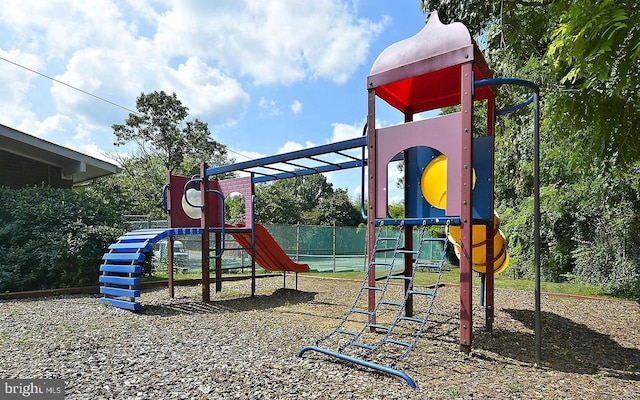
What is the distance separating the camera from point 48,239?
29.1 ft

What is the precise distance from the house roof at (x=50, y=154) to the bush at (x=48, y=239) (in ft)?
3.61

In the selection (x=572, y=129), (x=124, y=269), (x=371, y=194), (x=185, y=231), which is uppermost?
(x=572, y=129)

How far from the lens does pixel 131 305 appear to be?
6.55 meters

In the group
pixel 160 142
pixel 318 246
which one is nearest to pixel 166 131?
pixel 160 142

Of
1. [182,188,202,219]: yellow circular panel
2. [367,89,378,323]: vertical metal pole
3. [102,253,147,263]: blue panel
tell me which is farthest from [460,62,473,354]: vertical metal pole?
[182,188,202,219]: yellow circular panel

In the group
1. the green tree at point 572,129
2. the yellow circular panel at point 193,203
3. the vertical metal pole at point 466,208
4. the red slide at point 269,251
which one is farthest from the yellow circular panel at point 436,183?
the yellow circular panel at point 193,203

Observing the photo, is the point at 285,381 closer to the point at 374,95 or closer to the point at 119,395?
the point at 119,395

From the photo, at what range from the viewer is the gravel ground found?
3252 mm

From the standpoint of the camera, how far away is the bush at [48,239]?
27.8 ft

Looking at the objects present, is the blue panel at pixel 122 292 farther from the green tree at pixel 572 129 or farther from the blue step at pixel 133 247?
the green tree at pixel 572 129

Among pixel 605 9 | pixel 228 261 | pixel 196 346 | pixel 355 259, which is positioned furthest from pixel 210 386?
pixel 355 259

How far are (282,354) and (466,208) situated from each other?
240cm

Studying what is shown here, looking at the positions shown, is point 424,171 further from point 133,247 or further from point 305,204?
point 305,204

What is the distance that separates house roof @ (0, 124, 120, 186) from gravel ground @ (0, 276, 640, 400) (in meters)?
4.31
